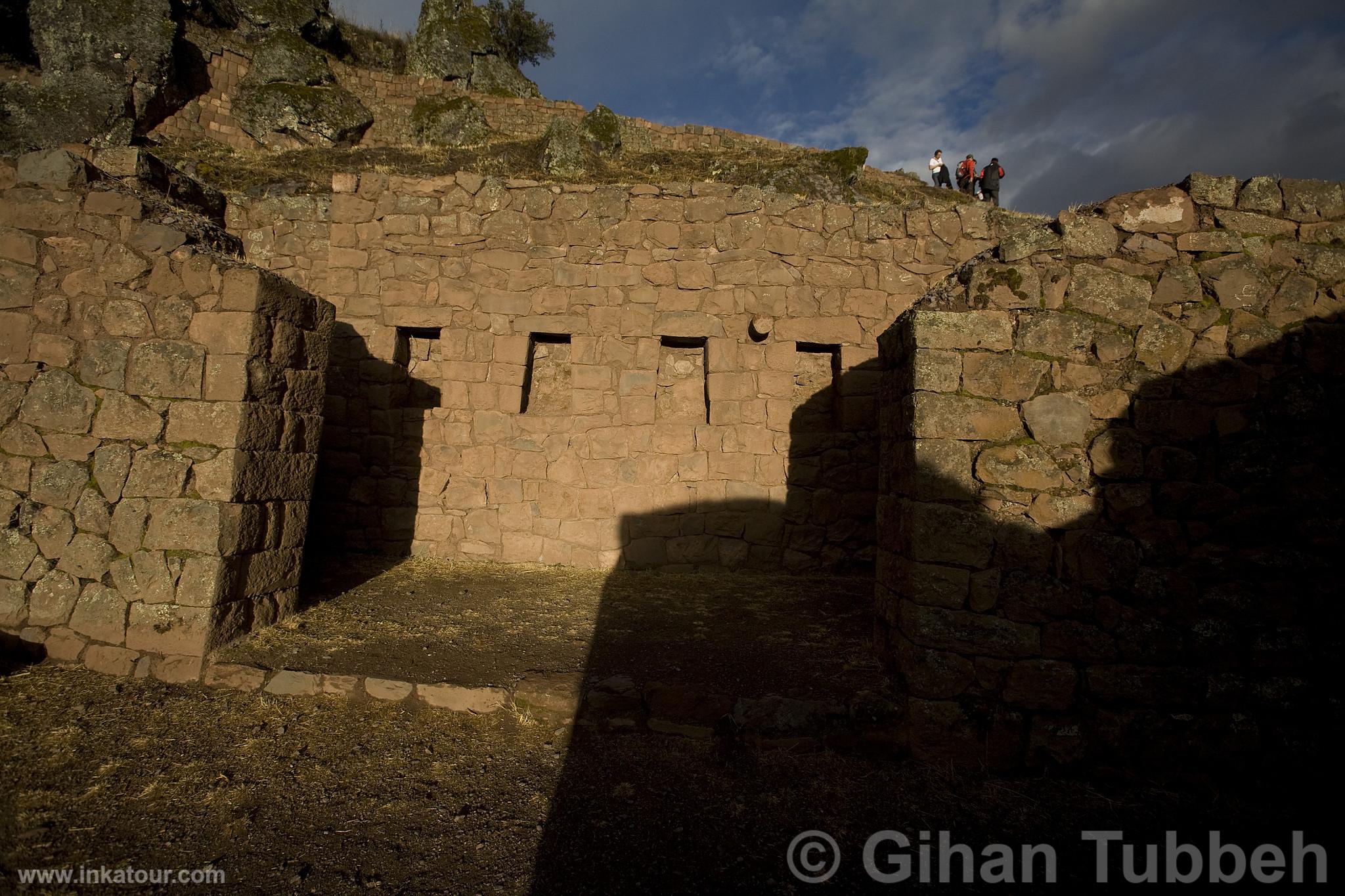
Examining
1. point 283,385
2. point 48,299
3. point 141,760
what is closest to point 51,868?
point 141,760

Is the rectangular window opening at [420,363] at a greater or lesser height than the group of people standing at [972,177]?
lesser

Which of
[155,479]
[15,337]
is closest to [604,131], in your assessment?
[15,337]

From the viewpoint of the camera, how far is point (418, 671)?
3.82 m

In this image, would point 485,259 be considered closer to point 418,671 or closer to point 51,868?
point 418,671

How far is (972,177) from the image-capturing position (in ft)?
52.1

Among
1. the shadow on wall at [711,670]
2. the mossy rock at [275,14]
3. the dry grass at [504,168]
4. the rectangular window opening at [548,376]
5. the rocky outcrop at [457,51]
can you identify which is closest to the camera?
the shadow on wall at [711,670]

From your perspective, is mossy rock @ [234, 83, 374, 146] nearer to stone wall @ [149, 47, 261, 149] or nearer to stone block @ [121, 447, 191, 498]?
stone wall @ [149, 47, 261, 149]

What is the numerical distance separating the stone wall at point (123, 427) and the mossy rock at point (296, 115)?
12997mm

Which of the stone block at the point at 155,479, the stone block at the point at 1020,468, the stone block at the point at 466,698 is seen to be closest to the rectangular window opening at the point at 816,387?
the stone block at the point at 1020,468

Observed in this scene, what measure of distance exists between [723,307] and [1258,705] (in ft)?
17.6

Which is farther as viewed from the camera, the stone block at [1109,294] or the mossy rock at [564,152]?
the mossy rock at [564,152]

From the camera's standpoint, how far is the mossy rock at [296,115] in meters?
15.0

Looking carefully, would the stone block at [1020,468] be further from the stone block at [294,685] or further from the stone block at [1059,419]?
the stone block at [294,685]

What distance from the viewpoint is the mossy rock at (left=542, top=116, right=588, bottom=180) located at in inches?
444
